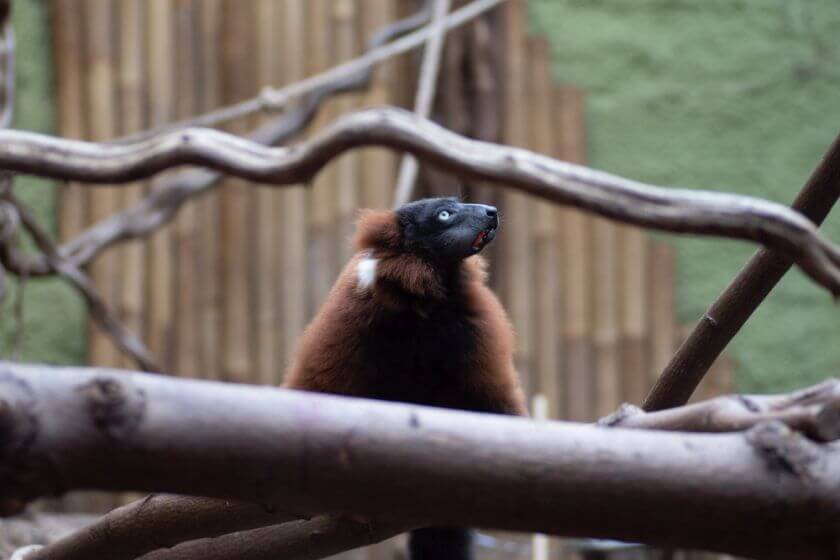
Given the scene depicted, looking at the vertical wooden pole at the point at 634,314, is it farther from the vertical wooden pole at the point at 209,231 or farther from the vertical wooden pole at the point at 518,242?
the vertical wooden pole at the point at 209,231

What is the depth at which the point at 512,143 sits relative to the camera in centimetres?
536

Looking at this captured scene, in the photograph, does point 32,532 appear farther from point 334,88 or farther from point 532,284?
point 532,284

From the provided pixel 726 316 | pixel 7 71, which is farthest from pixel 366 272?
pixel 7 71

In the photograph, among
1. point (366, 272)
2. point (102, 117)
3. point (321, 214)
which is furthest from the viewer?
point (321, 214)

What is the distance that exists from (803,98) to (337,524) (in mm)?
4588

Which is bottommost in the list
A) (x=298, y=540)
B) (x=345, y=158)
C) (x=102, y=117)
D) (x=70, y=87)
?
(x=298, y=540)

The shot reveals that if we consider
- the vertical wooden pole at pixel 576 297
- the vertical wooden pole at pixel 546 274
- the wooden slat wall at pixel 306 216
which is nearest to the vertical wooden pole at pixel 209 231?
the wooden slat wall at pixel 306 216

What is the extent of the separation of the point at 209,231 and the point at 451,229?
115 inches

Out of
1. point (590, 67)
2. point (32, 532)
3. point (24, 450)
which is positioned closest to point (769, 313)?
point (590, 67)

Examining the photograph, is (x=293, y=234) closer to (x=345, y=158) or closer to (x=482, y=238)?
(x=345, y=158)

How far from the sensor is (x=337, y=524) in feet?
6.48

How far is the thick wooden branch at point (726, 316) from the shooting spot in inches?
80.1

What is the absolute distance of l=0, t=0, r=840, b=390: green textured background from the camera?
5.59 m

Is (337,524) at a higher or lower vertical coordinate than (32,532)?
higher
